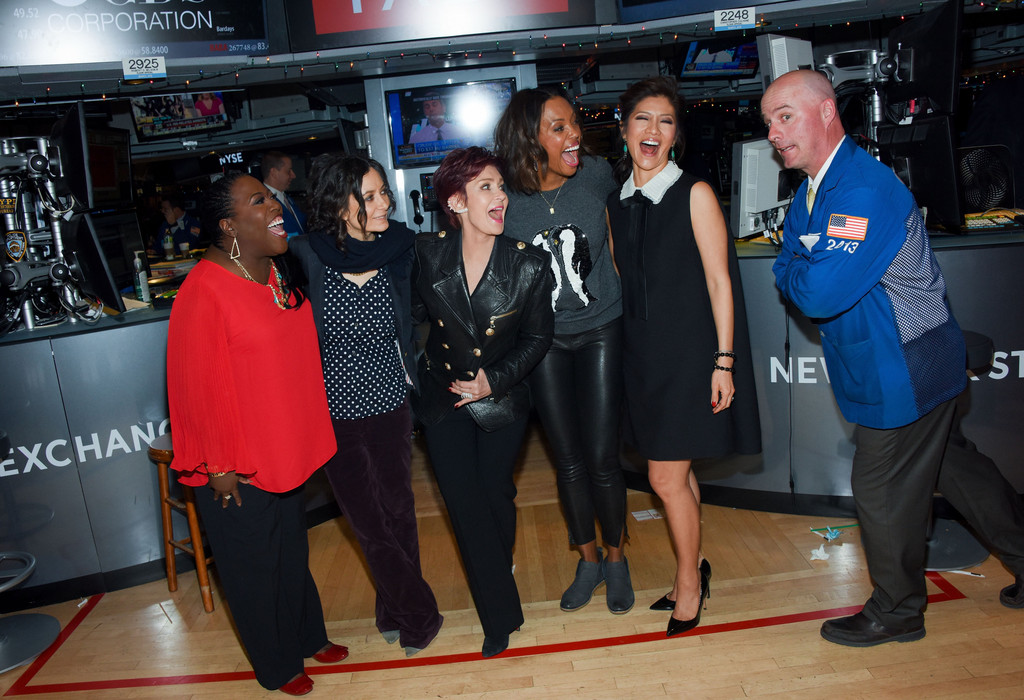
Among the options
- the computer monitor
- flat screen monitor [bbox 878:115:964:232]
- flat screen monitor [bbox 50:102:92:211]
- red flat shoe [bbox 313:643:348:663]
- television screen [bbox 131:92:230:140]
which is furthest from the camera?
television screen [bbox 131:92:230:140]

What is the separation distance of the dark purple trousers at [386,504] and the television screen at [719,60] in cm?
484

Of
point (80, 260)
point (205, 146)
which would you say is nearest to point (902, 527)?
point (80, 260)

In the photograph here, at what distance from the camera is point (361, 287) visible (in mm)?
2516

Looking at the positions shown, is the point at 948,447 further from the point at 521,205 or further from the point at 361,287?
the point at 361,287

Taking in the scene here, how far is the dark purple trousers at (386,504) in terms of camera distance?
2.61m

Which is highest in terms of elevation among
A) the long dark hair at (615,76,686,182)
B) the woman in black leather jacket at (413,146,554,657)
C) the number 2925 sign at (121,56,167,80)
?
the number 2925 sign at (121,56,167,80)

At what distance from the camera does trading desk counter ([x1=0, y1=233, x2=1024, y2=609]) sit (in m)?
3.23

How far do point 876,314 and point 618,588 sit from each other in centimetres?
139

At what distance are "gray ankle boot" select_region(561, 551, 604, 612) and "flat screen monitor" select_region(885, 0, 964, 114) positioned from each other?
241 cm

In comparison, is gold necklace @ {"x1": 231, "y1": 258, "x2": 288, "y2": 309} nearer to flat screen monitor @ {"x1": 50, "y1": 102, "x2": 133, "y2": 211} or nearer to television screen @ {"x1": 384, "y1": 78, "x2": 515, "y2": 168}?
flat screen monitor @ {"x1": 50, "y1": 102, "x2": 133, "y2": 211}

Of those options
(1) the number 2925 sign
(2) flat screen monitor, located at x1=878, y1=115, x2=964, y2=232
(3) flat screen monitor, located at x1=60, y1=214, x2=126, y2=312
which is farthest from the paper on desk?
(2) flat screen monitor, located at x1=878, y1=115, x2=964, y2=232

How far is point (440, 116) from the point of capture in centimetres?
495

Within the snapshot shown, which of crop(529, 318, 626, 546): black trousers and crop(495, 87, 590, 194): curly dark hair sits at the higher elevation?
crop(495, 87, 590, 194): curly dark hair

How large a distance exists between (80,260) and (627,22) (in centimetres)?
311
